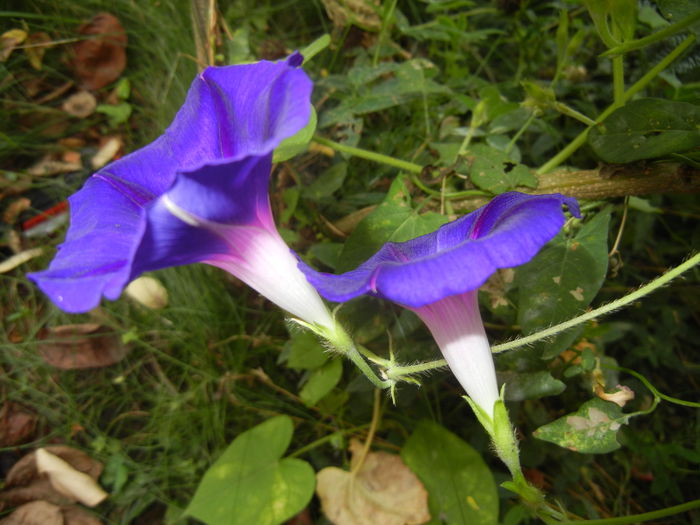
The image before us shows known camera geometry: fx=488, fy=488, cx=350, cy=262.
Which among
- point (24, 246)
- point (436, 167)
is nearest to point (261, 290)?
point (436, 167)

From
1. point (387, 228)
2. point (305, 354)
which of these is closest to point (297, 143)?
point (387, 228)

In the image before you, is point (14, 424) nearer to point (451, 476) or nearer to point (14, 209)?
point (14, 209)

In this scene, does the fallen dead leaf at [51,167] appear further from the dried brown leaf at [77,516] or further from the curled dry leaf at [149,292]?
the dried brown leaf at [77,516]

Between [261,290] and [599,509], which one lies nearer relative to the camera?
[261,290]

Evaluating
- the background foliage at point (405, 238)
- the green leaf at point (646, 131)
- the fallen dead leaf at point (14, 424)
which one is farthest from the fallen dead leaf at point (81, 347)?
the green leaf at point (646, 131)

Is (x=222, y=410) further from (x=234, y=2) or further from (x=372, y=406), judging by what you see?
(x=234, y=2)
